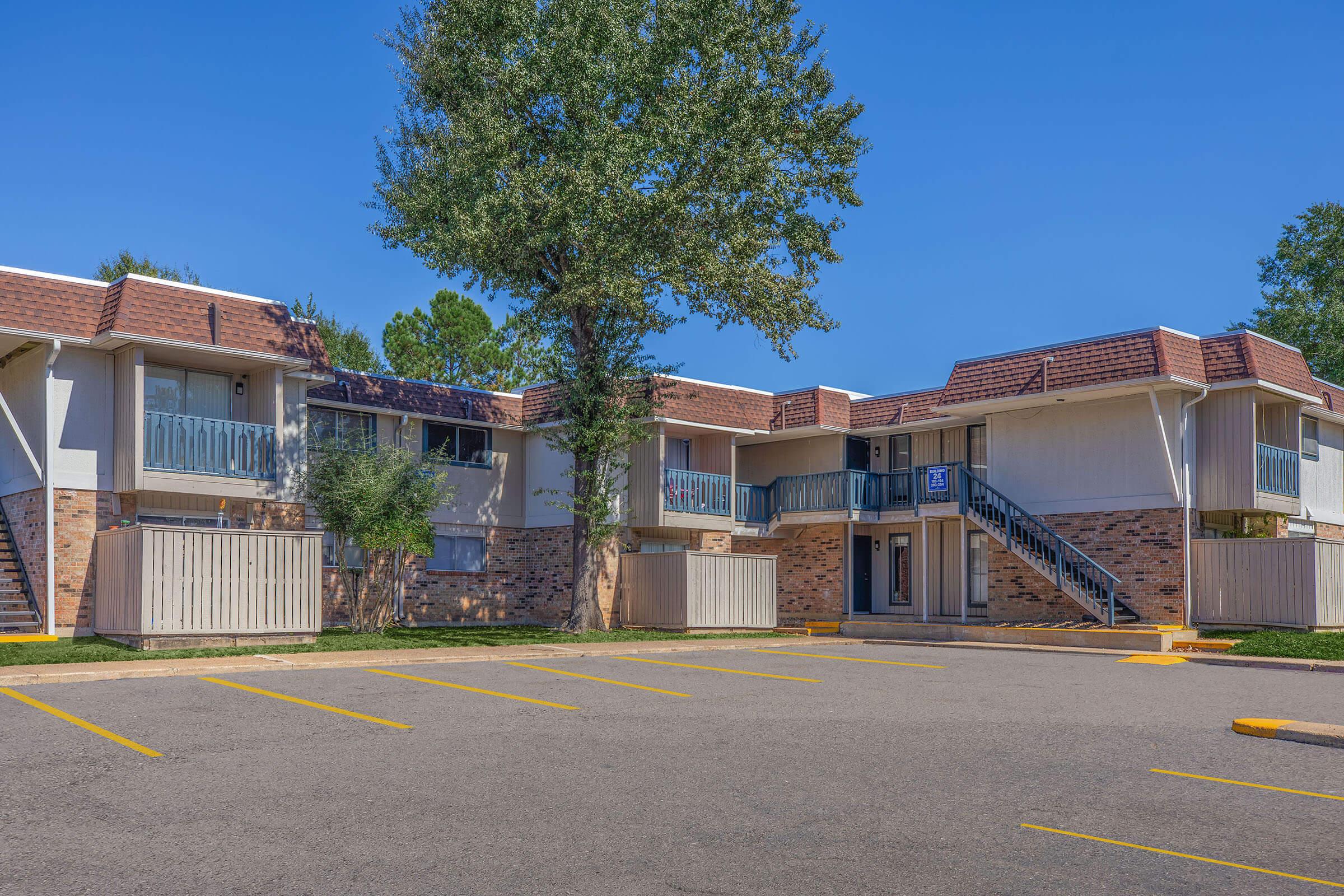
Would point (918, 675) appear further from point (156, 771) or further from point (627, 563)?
point (627, 563)

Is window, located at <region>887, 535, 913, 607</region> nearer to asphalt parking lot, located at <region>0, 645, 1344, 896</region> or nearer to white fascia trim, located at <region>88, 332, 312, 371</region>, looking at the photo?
white fascia trim, located at <region>88, 332, 312, 371</region>

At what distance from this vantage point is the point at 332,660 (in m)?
16.0

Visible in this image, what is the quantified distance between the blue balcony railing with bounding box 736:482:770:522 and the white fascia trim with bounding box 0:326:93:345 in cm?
1612

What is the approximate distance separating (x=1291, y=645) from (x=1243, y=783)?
13.0m

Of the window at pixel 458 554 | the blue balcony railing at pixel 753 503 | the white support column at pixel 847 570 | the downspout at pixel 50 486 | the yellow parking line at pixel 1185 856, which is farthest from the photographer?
the blue balcony railing at pixel 753 503

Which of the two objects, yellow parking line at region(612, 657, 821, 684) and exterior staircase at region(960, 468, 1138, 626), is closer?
yellow parking line at region(612, 657, 821, 684)

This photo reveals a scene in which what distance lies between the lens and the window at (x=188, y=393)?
68.1 feet

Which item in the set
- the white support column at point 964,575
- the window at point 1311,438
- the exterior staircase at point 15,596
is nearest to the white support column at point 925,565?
the white support column at point 964,575

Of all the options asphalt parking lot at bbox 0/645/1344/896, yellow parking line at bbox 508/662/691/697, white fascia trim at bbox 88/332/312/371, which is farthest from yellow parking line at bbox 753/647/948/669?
white fascia trim at bbox 88/332/312/371

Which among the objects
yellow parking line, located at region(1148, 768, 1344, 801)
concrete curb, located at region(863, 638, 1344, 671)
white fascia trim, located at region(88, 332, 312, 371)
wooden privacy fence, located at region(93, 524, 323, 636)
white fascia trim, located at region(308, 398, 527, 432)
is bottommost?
concrete curb, located at region(863, 638, 1344, 671)

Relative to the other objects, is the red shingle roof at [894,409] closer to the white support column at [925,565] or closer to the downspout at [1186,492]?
the white support column at [925,565]

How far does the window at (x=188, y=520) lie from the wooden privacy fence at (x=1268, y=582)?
1927cm

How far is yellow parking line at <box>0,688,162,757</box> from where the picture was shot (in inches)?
348

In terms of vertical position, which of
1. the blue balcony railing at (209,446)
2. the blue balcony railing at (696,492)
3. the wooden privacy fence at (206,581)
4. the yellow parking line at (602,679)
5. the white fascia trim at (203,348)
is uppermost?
the white fascia trim at (203,348)
